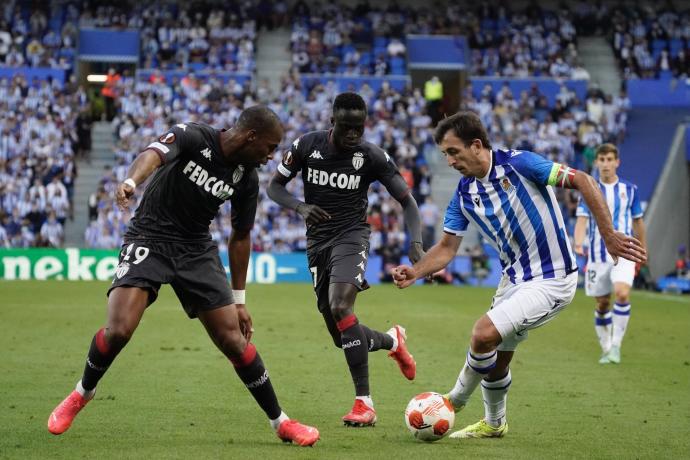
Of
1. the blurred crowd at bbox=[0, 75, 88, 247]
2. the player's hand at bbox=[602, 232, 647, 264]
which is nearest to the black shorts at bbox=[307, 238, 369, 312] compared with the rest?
the player's hand at bbox=[602, 232, 647, 264]

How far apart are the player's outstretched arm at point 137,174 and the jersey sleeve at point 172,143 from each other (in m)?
0.05

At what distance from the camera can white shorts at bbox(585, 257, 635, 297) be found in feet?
44.5

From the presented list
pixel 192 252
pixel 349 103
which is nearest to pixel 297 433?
pixel 192 252

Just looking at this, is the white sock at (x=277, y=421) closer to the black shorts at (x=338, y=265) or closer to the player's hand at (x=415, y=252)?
the black shorts at (x=338, y=265)

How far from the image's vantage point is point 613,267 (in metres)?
13.7

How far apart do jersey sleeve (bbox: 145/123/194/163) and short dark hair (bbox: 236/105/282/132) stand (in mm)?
388

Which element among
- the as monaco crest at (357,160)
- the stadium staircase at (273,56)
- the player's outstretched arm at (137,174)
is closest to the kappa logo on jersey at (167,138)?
the player's outstretched arm at (137,174)

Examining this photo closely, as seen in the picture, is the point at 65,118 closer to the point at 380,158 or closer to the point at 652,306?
the point at 652,306

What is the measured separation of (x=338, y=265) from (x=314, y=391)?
5.56 feet

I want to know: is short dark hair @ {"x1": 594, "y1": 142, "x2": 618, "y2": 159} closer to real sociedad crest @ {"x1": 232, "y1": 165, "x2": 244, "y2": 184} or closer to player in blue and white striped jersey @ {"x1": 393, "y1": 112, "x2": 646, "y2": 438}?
player in blue and white striped jersey @ {"x1": 393, "y1": 112, "x2": 646, "y2": 438}

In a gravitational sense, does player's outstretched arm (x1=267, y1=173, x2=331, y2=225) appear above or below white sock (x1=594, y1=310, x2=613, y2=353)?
above

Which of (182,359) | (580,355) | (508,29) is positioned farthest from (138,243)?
(508,29)

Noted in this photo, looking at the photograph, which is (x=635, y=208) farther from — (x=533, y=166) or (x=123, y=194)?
(x=123, y=194)

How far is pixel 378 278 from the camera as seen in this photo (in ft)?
102
